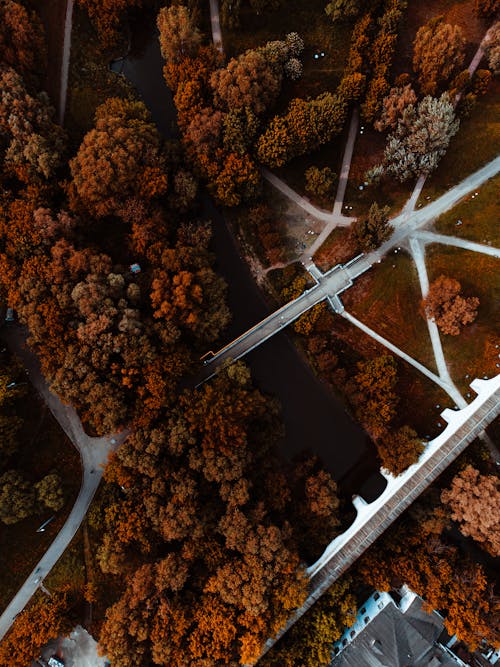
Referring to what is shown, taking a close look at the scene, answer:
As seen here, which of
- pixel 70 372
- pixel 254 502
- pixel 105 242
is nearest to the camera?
pixel 70 372

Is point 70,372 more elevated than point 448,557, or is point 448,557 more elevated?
point 70,372

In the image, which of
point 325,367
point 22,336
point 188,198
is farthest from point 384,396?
point 22,336

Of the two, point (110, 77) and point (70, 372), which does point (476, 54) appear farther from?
point (70, 372)

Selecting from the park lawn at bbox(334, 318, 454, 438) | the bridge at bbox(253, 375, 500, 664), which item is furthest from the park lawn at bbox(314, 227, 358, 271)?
the bridge at bbox(253, 375, 500, 664)

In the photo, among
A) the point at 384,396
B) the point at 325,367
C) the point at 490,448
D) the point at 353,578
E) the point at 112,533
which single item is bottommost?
the point at 353,578

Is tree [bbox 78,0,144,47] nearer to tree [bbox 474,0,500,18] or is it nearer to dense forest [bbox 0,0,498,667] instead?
dense forest [bbox 0,0,498,667]

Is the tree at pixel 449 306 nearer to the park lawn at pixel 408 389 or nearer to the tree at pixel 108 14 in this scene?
the park lawn at pixel 408 389

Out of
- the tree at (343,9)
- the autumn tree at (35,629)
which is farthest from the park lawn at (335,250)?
the autumn tree at (35,629)

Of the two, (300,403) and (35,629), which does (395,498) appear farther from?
(35,629)

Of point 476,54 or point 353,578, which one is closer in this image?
point 353,578
